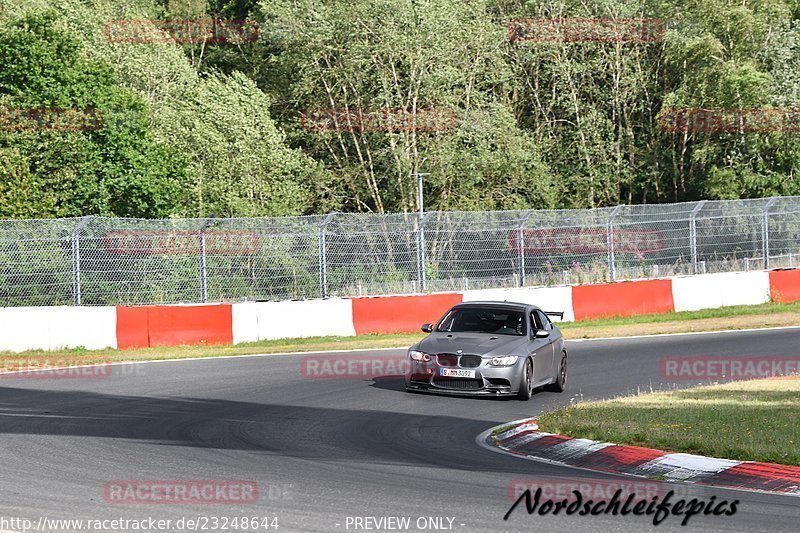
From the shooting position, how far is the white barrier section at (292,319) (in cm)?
2419

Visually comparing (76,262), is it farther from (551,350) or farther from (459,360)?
(551,350)

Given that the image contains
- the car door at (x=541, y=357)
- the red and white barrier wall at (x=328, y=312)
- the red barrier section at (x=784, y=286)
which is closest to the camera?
the car door at (x=541, y=357)

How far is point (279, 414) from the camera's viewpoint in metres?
14.3

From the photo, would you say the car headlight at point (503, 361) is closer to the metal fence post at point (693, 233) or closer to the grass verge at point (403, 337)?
the grass verge at point (403, 337)

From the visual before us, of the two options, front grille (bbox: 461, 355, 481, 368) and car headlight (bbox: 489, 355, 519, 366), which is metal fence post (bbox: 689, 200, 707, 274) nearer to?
car headlight (bbox: 489, 355, 519, 366)

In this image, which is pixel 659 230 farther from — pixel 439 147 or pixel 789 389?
pixel 439 147

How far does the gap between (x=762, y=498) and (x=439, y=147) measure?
3881 cm

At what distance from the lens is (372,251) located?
26031 mm

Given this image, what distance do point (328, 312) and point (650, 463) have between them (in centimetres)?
1510

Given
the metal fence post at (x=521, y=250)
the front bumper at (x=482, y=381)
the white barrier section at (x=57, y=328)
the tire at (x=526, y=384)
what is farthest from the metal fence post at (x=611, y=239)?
the front bumper at (x=482, y=381)

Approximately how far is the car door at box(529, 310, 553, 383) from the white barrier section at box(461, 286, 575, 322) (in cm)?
990

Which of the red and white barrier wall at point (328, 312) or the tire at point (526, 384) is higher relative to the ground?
the red and white barrier wall at point (328, 312)

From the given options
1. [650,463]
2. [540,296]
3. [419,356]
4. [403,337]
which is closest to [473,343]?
[419,356]

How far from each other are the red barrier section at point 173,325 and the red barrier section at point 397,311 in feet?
9.91
